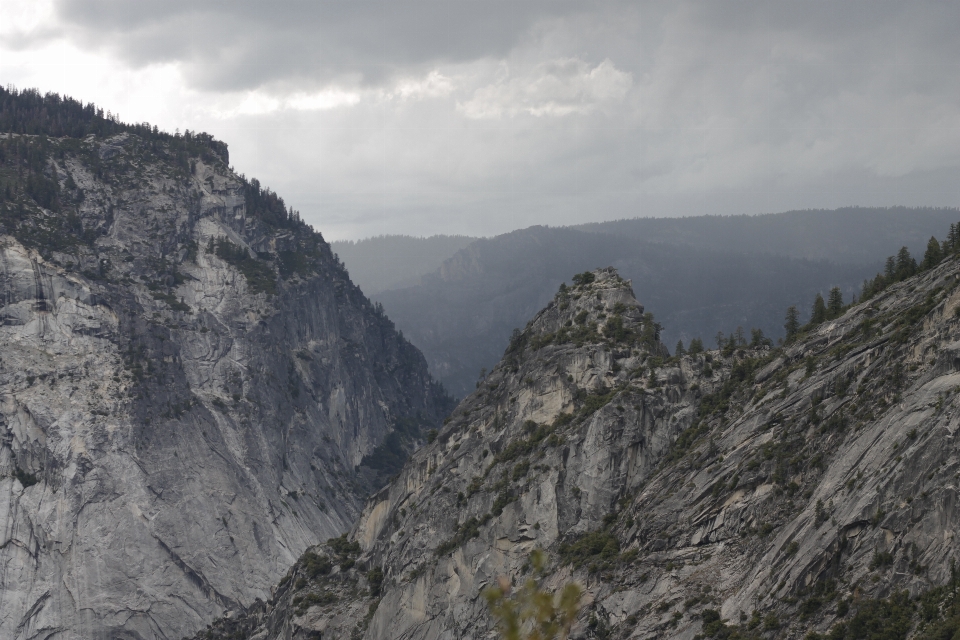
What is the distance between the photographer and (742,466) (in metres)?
95.7

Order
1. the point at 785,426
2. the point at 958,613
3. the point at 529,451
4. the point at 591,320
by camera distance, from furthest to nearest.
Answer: the point at 591,320
the point at 529,451
the point at 785,426
the point at 958,613

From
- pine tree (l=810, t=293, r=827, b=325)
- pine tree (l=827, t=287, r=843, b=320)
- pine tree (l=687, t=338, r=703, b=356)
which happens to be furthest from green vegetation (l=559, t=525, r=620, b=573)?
pine tree (l=810, t=293, r=827, b=325)

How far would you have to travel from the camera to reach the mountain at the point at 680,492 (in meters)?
74.6

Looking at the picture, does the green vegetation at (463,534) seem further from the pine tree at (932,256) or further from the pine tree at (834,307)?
the pine tree at (932,256)

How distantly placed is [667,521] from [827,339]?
80.3ft

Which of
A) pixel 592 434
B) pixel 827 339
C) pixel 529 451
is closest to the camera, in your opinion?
pixel 827 339

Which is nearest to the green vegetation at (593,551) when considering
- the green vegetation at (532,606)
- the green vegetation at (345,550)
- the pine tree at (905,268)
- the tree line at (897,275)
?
the tree line at (897,275)

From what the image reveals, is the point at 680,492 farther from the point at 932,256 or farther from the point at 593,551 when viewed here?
the point at 932,256

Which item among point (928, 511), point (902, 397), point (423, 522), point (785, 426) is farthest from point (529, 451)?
point (928, 511)

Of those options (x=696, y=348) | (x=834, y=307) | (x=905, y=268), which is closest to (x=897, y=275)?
(x=905, y=268)

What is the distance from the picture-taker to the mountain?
74.6 meters

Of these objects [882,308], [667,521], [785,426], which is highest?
[882,308]

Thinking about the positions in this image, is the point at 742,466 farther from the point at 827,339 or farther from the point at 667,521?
the point at 827,339

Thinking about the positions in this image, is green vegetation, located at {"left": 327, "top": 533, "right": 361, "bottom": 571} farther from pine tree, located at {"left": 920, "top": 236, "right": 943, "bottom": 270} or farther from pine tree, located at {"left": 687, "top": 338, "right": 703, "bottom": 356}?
pine tree, located at {"left": 920, "top": 236, "right": 943, "bottom": 270}
